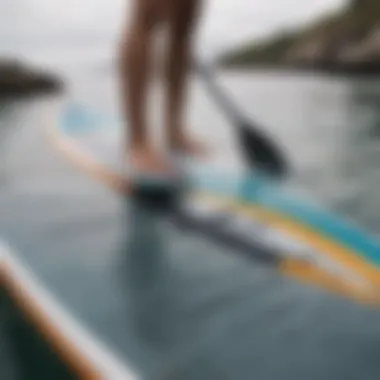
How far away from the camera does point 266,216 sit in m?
1.15

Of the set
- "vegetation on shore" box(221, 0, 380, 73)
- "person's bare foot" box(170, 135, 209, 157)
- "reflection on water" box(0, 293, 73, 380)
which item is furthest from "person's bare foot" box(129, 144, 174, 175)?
"vegetation on shore" box(221, 0, 380, 73)

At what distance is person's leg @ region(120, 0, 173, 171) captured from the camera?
130cm

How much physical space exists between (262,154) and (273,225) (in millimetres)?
343

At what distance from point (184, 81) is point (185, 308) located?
63cm

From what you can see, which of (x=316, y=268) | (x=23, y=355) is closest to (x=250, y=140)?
(x=316, y=268)

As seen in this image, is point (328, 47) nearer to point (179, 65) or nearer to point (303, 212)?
point (179, 65)

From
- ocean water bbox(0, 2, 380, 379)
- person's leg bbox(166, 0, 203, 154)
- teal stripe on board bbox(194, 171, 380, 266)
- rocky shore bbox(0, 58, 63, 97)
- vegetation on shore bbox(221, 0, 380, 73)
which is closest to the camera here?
teal stripe on board bbox(194, 171, 380, 266)

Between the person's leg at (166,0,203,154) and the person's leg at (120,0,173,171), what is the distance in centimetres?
5

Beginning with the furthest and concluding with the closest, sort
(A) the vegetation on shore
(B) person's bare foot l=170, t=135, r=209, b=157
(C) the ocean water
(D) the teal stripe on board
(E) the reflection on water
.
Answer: (A) the vegetation on shore
(B) person's bare foot l=170, t=135, r=209, b=157
(C) the ocean water
(D) the teal stripe on board
(E) the reflection on water

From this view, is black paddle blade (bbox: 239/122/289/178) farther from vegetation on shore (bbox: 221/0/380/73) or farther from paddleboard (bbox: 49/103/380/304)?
vegetation on shore (bbox: 221/0/380/73)

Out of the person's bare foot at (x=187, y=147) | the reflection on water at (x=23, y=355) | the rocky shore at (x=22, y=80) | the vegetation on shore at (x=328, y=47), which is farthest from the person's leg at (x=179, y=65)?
the vegetation on shore at (x=328, y=47)

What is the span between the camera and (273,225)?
44.1 inches

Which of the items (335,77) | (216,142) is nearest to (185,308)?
(216,142)

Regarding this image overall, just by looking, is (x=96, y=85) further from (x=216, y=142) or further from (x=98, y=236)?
(x=98, y=236)
